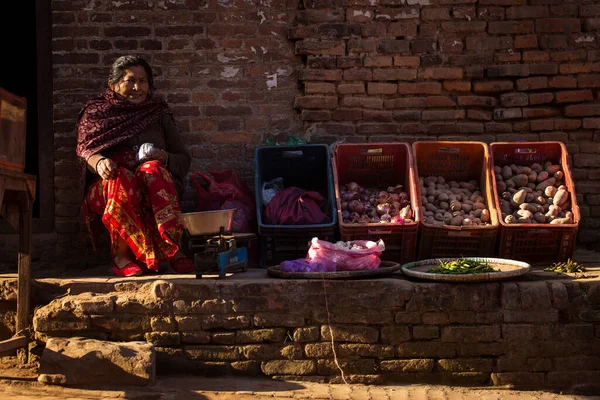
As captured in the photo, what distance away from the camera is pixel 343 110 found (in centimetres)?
593

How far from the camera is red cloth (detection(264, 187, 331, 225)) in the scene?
16.9 ft

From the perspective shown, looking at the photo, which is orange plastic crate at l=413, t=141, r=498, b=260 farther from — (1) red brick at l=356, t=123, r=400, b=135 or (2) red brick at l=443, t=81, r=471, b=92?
(2) red brick at l=443, t=81, r=471, b=92

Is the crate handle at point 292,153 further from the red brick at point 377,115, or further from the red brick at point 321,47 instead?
the red brick at point 321,47

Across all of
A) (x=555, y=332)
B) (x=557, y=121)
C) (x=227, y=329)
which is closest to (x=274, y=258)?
(x=227, y=329)

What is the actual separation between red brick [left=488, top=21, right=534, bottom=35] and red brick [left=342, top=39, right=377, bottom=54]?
37.0 inches

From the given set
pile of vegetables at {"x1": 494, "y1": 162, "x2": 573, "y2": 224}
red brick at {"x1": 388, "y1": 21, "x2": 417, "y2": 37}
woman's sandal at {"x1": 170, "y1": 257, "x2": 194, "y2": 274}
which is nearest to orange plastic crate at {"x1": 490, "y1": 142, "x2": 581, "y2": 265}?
pile of vegetables at {"x1": 494, "y1": 162, "x2": 573, "y2": 224}

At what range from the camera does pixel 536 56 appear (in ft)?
19.5

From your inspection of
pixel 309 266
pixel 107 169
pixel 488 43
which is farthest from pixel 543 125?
pixel 107 169

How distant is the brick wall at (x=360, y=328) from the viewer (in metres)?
4.40

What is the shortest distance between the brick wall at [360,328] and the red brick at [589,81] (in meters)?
2.15

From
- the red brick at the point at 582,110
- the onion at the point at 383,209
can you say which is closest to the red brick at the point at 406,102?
the onion at the point at 383,209

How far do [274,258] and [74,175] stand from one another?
188cm

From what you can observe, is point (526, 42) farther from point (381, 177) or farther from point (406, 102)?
point (381, 177)

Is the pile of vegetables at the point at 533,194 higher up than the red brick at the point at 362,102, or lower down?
lower down
